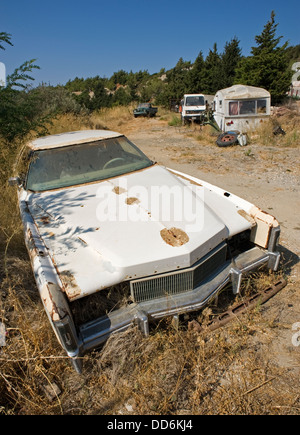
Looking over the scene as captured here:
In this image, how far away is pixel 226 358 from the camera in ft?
7.28

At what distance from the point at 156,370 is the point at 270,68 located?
68.9 ft

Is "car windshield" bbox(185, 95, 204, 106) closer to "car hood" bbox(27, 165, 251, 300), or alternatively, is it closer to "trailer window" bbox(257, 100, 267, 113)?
"trailer window" bbox(257, 100, 267, 113)

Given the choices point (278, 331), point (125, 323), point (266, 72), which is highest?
point (266, 72)

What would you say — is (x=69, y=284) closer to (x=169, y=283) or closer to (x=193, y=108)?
(x=169, y=283)

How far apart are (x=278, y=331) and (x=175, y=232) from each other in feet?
4.35

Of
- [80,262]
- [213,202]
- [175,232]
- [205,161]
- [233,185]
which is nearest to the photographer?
[80,262]

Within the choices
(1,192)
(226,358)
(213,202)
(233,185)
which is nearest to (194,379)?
(226,358)

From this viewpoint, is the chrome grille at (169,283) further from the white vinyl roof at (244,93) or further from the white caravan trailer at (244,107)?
the white vinyl roof at (244,93)

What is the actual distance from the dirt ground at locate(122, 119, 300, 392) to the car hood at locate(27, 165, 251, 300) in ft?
3.19

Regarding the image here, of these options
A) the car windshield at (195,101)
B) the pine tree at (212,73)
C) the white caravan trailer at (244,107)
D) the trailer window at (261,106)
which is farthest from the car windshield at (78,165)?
the pine tree at (212,73)

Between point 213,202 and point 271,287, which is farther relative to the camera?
point 213,202

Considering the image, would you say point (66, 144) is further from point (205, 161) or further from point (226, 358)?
point (205, 161)

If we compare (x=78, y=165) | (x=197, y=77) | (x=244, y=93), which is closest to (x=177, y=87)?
(x=197, y=77)

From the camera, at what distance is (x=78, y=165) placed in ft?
11.2
